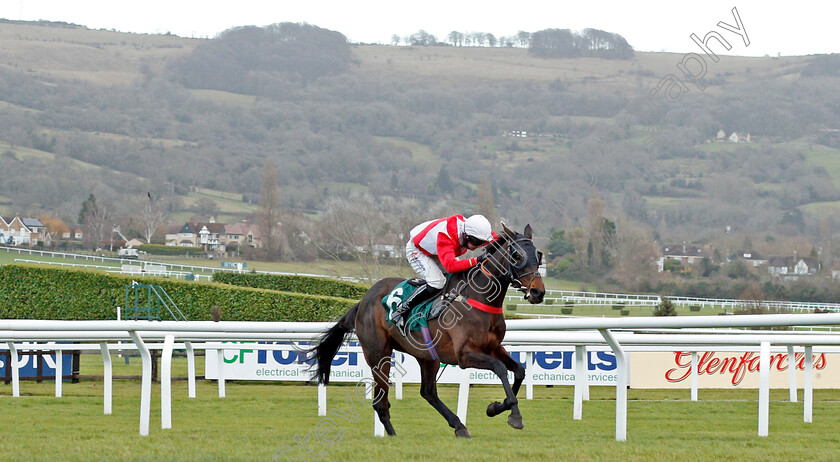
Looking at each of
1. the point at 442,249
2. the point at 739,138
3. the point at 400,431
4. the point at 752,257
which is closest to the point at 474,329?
the point at 442,249

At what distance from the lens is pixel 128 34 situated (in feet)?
594

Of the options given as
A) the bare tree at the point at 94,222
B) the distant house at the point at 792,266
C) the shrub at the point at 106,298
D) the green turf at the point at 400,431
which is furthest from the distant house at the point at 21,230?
the green turf at the point at 400,431

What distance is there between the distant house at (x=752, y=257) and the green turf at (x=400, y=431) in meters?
43.6

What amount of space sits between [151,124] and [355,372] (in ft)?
409

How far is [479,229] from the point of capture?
506 cm

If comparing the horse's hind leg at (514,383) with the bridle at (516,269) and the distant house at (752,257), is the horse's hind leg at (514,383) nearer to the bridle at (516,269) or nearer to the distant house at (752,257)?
the bridle at (516,269)

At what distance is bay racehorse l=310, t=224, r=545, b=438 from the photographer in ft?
15.7

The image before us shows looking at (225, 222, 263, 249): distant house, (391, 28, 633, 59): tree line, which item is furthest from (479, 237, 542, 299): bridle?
(391, 28, 633, 59): tree line

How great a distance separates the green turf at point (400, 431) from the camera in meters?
4.12

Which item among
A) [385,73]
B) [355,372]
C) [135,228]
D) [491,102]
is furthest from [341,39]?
[355,372]

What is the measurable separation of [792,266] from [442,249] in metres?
49.5

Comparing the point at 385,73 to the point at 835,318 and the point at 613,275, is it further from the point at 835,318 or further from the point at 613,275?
the point at 835,318

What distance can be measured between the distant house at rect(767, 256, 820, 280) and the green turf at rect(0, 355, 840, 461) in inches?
1605

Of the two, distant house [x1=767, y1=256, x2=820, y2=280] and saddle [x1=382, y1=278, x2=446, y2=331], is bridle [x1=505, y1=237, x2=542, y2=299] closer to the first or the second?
saddle [x1=382, y1=278, x2=446, y2=331]
